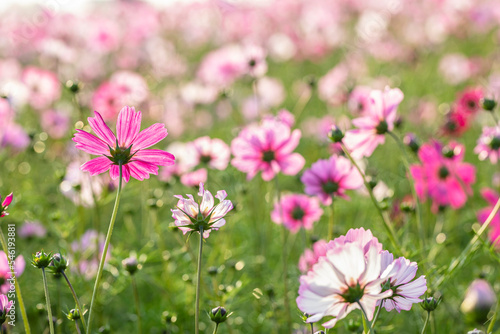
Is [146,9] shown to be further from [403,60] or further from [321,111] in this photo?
[403,60]

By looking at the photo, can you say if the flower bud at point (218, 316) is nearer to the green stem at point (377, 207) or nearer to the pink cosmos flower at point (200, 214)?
the pink cosmos flower at point (200, 214)

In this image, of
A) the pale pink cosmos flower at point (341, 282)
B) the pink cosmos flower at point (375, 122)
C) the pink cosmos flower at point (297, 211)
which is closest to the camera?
the pale pink cosmos flower at point (341, 282)

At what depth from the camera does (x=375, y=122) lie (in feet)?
2.82

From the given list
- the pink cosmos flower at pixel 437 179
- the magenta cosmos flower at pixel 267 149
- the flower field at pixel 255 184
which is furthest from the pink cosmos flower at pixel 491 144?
the magenta cosmos flower at pixel 267 149

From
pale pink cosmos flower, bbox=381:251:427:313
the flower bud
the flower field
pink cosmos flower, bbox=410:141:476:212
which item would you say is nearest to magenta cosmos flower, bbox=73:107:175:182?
the flower field

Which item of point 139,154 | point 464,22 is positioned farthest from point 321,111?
point 139,154

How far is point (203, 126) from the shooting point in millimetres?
2713

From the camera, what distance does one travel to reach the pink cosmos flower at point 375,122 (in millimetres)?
832

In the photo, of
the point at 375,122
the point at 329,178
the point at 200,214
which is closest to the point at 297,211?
the point at 329,178

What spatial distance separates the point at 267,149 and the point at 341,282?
1.72 ft

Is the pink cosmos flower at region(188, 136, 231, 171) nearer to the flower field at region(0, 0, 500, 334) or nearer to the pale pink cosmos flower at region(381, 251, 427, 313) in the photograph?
the flower field at region(0, 0, 500, 334)

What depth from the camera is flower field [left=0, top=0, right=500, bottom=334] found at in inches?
25.4

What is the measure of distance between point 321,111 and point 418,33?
1.05 meters

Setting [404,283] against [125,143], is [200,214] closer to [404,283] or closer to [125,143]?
[125,143]
